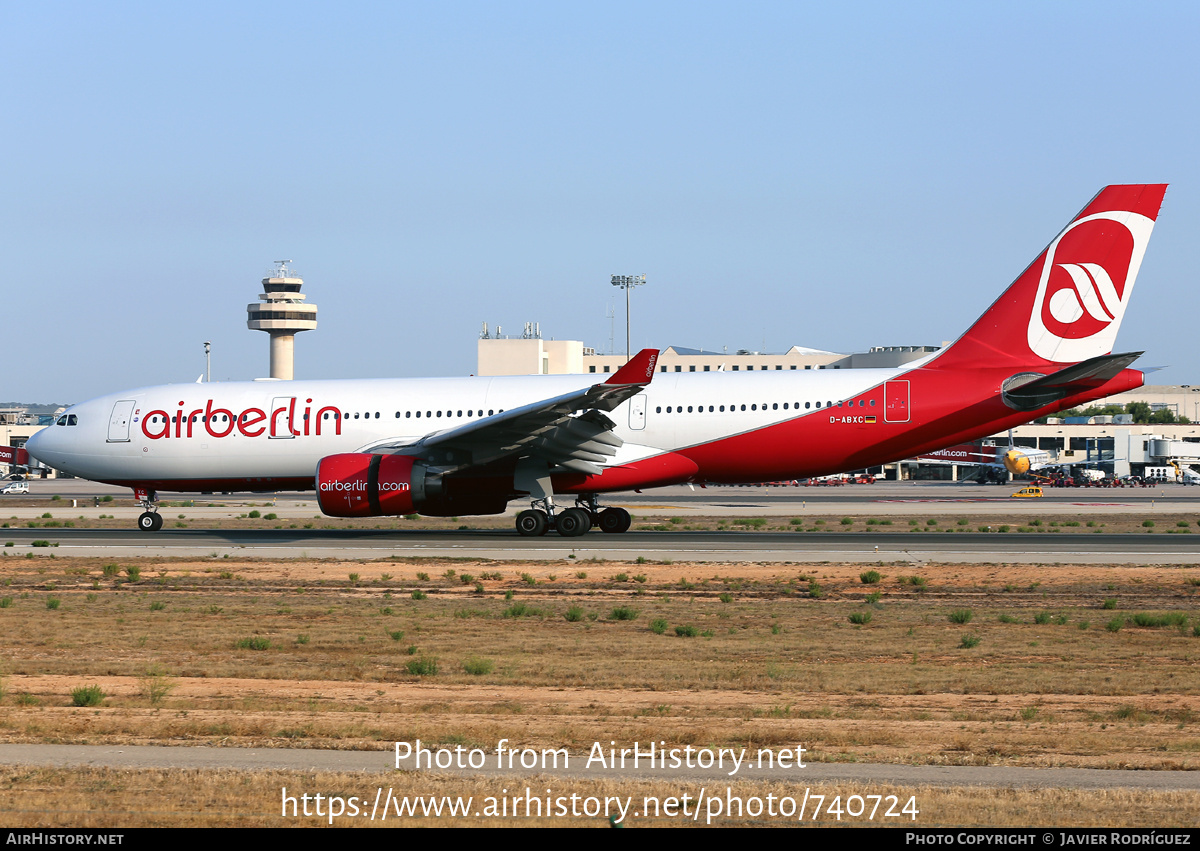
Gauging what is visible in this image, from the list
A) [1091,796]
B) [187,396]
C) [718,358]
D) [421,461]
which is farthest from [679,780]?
[718,358]

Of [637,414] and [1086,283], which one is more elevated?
[1086,283]

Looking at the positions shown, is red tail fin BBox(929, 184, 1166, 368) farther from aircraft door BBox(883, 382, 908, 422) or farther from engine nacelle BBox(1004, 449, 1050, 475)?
engine nacelle BBox(1004, 449, 1050, 475)

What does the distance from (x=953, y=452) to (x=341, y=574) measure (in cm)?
8101

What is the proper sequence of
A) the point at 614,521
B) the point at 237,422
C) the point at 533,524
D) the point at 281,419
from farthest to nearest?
1. the point at 237,422
2. the point at 281,419
3. the point at 614,521
4. the point at 533,524

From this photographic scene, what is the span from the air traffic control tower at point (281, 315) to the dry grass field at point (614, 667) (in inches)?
3827

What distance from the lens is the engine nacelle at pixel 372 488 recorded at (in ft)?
82.7

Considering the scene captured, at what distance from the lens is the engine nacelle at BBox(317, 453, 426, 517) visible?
82.7 feet

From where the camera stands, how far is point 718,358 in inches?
4988

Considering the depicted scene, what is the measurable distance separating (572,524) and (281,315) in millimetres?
94050

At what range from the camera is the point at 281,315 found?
114938 millimetres

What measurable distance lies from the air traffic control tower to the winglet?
95.4 m

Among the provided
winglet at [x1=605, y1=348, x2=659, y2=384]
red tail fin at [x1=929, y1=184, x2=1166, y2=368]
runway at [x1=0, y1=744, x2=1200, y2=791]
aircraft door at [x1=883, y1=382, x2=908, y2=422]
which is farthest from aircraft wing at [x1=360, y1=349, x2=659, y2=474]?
runway at [x1=0, y1=744, x2=1200, y2=791]

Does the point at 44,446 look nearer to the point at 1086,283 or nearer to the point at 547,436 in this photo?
the point at 547,436

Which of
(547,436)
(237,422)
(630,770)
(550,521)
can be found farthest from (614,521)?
(630,770)
